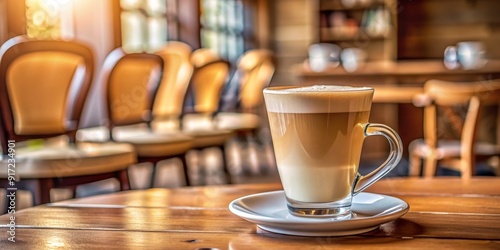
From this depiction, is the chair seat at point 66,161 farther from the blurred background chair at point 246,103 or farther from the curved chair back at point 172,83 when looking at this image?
the blurred background chair at point 246,103

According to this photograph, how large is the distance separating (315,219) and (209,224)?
120mm

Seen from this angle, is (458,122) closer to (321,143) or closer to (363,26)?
(321,143)

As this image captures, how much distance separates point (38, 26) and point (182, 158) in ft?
4.47

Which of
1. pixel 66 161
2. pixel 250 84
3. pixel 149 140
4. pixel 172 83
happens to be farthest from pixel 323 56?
pixel 66 161

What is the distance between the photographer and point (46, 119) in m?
2.20

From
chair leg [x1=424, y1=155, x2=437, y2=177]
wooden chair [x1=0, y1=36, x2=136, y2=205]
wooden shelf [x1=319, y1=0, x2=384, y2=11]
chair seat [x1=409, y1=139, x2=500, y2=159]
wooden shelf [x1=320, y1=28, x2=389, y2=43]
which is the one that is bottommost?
chair leg [x1=424, y1=155, x2=437, y2=177]

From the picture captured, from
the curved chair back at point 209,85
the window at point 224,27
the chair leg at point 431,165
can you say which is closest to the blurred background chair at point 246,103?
the curved chair back at point 209,85

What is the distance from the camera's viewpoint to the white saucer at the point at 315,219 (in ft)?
1.99

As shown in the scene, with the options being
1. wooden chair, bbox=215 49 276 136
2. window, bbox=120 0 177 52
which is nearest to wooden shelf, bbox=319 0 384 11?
window, bbox=120 0 177 52

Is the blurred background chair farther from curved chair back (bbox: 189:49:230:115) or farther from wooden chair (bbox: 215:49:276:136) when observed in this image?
curved chair back (bbox: 189:49:230:115)

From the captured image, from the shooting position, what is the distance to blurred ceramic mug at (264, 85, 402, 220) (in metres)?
0.63

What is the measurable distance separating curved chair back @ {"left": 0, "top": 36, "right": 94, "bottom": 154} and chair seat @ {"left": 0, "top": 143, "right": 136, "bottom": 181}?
73 mm

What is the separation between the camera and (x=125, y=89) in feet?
8.59

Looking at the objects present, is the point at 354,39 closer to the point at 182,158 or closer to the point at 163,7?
the point at 163,7
